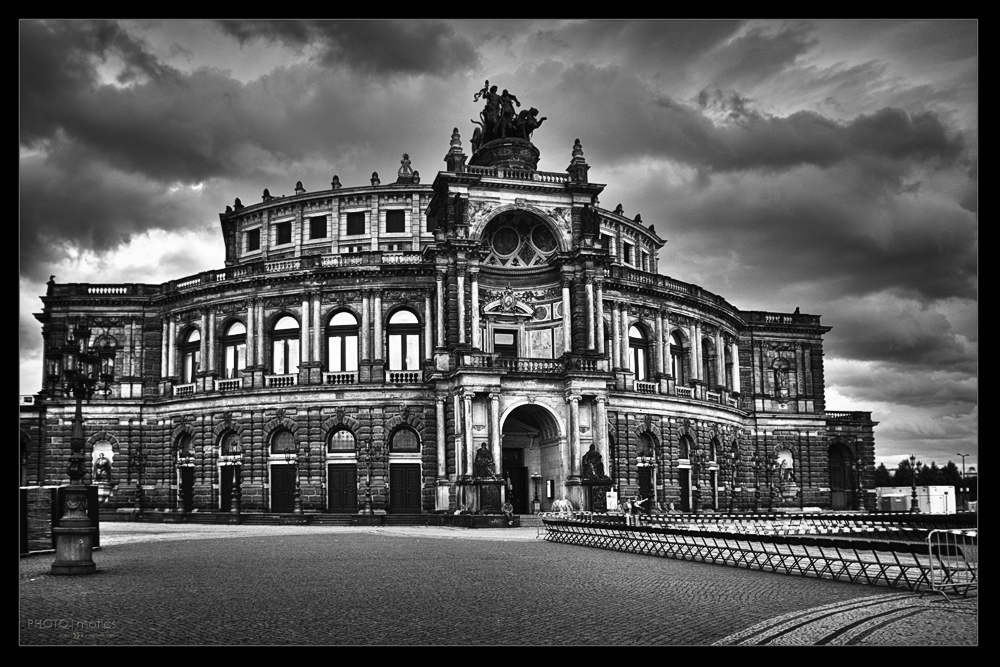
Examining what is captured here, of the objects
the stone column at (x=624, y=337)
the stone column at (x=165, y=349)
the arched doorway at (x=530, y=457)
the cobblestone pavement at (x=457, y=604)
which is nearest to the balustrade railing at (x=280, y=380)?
the stone column at (x=165, y=349)

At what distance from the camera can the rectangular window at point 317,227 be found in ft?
224

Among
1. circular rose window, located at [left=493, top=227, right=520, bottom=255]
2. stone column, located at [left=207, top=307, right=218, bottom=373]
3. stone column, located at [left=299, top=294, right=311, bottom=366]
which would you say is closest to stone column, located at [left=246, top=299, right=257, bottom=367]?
stone column, located at [left=207, top=307, right=218, bottom=373]

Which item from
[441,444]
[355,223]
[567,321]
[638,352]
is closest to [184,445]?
[441,444]

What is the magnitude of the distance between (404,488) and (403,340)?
850cm

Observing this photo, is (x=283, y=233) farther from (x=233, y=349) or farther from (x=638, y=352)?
(x=638, y=352)

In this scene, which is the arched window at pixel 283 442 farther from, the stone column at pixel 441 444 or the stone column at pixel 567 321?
the stone column at pixel 567 321

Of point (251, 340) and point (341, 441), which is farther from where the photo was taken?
point (251, 340)

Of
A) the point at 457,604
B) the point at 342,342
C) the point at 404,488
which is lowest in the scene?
the point at 404,488

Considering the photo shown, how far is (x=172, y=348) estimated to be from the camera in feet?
209

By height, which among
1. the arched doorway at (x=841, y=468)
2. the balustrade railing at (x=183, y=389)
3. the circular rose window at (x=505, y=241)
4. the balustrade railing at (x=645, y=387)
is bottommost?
the arched doorway at (x=841, y=468)

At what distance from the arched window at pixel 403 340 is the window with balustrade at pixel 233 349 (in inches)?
363
